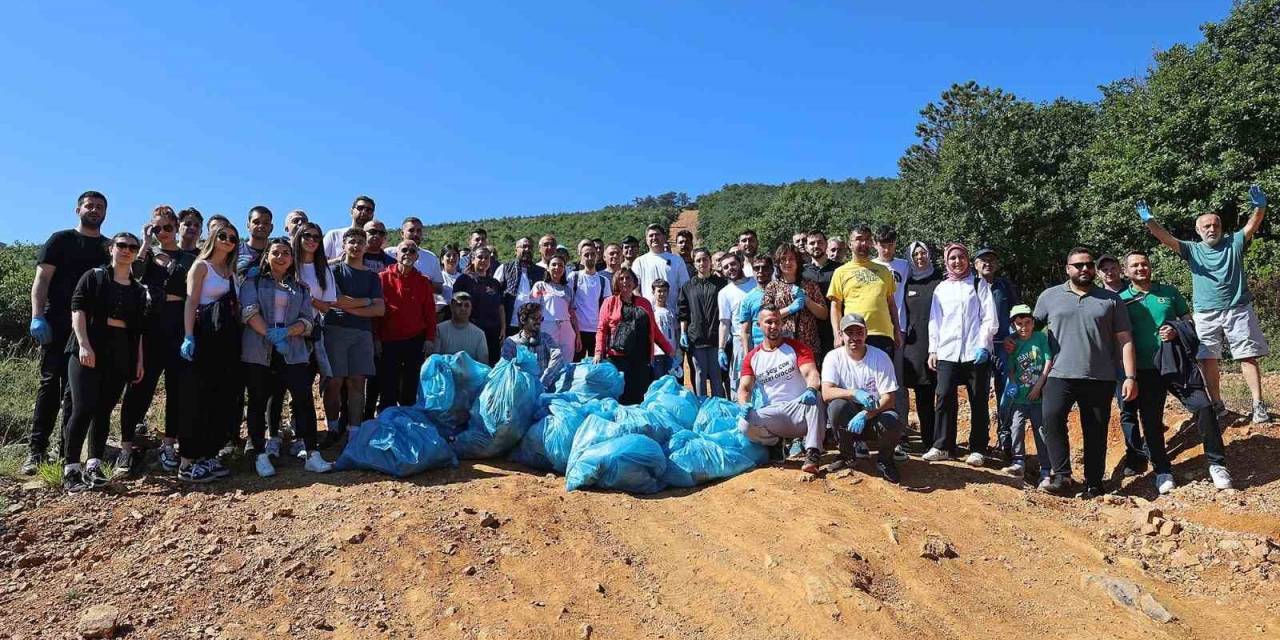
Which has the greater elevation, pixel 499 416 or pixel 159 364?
pixel 159 364

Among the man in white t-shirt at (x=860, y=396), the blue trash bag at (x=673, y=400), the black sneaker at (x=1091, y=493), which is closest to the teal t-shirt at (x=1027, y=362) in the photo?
the black sneaker at (x=1091, y=493)

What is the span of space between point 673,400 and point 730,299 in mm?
1158

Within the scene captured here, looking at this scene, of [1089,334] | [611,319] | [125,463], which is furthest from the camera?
[611,319]

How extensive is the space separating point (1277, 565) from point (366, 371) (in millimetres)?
5462

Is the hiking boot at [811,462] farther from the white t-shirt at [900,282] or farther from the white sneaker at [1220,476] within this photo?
the white sneaker at [1220,476]

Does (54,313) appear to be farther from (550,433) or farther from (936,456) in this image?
(936,456)

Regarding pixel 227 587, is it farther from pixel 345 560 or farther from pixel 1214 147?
pixel 1214 147

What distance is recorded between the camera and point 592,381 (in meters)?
5.65

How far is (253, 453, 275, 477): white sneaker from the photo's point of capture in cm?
484

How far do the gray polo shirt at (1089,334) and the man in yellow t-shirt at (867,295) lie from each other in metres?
1.09

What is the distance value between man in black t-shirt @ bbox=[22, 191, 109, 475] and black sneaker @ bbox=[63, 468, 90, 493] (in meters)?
0.36

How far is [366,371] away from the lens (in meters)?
5.25

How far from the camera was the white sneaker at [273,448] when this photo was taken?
16.9 ft

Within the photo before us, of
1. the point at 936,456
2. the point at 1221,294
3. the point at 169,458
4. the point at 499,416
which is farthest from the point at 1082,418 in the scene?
the point at 169,458
